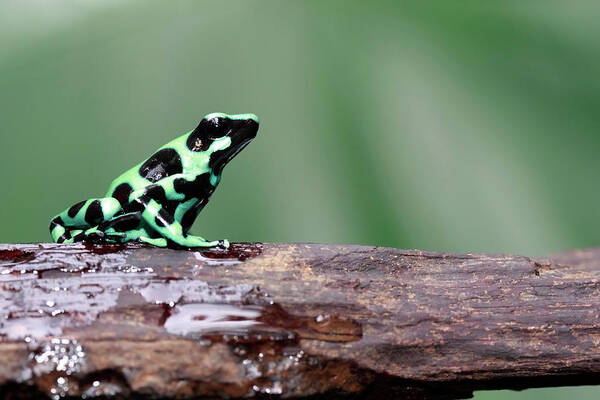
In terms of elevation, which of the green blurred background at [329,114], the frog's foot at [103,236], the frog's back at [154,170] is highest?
the green blurred background at [329,114]

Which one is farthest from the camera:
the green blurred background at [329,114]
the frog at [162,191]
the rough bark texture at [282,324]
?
the green blurred background at [329,114]

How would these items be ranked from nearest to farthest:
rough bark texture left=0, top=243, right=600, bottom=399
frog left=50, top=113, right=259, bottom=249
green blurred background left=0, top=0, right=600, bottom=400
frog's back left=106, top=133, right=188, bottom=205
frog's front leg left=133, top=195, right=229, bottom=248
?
rough bark texture left=0, top=243, right=600, bottom=399, frog's front leg left=133, top=195, right=229, bottom=248, frog left=50, top=113, right=259, bottom=249, frog's back left=106, top=133, right=188, bottom=205, green blurred background left=0, top=0, right=600, bottom=400

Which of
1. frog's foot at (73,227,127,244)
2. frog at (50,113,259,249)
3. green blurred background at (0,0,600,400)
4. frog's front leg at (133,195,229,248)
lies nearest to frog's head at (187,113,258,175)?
frog at (50,113,259,249)

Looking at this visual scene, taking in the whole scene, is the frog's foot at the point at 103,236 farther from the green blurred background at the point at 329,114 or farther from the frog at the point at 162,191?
the green blurred background at the point at 329,114

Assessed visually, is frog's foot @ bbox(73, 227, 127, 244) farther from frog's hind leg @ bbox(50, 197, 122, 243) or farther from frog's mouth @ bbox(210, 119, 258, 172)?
frog's mouth @ bbox(210, 119, 258, 172)

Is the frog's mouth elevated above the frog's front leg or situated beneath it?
elevated above

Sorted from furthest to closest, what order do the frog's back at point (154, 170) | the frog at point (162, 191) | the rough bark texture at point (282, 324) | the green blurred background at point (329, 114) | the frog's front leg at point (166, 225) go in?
1. the green blurred background at point (329, 114)
2. the frog's back at point (154, 170)
3. the frog at point (162, 191)
4. the frog's front leg at point (166, 225)
5. the rough bark texture at point (282, 324)

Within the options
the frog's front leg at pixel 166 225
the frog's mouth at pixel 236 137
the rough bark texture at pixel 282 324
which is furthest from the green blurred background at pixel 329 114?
the rough bark texture at pixel 282 324
